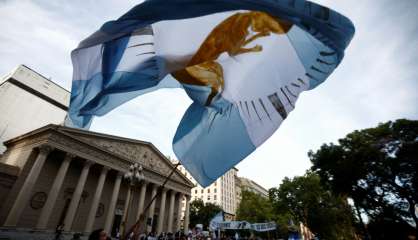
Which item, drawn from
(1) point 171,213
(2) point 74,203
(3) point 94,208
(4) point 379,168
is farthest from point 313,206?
(2) point 74,203

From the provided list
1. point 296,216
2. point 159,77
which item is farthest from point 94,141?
point 296,216

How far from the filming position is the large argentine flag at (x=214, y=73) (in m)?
3.12

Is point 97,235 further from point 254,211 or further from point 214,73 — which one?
point 254,211

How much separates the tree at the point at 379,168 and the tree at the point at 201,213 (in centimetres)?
3054

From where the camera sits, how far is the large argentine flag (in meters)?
3.12

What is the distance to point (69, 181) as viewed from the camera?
21.8 meters

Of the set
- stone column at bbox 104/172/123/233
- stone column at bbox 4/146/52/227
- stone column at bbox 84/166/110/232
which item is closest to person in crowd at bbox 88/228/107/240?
stone column at bbox 4/146/52/227

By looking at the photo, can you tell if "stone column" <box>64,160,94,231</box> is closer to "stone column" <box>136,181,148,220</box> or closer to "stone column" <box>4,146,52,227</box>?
"stone column" <box>4,146,52,227</box>

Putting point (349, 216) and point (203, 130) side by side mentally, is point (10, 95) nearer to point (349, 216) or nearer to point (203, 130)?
point (203, 130)

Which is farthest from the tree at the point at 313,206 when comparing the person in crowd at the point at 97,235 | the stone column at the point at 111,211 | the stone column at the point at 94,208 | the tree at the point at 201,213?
the person in crowd at the point at 97,235

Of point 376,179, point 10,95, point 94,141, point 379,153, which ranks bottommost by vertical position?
point 376,179

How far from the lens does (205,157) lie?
11.1 feet

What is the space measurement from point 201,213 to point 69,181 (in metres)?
29.4

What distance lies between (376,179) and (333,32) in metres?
18.5
